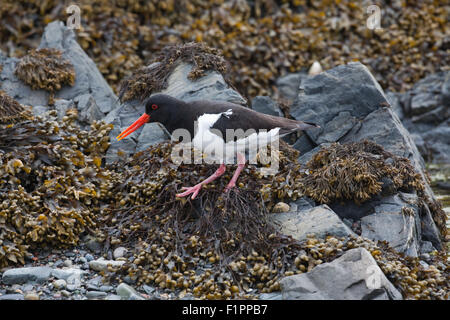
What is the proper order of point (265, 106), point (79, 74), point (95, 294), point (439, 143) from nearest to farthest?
point (95, 294) < point (265, 106) < point (79, 74) < point (439, 143)

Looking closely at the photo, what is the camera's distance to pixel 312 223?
18.0 ft

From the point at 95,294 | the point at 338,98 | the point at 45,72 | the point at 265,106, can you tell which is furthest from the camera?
the point at 45,72

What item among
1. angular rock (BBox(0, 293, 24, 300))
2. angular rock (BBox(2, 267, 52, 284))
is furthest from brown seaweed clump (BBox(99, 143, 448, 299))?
angular rock (BBox(0, 293, 24, 300))

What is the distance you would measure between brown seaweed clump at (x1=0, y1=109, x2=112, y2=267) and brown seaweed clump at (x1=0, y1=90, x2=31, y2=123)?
0.29 metres

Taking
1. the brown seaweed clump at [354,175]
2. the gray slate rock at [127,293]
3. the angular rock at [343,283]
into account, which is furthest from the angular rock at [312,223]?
Answer: the gray slate rock at [127,293]

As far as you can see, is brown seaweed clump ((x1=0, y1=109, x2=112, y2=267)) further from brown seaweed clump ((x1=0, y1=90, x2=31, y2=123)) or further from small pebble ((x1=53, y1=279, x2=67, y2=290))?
small pebble ((x1=53, y1=279, x2=67, y2=290))

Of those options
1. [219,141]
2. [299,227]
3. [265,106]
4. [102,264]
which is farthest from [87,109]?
[299,227]

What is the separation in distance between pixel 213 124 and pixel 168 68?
7.85 ft

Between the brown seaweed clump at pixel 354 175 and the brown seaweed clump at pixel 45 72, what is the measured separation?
426 centimetres

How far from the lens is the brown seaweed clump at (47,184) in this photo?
549 cm

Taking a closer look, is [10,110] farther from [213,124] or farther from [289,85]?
[289,85]

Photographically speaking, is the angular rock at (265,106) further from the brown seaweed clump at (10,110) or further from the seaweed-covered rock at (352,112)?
the brown seaweed clump at (10,110)

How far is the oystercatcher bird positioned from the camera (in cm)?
586
